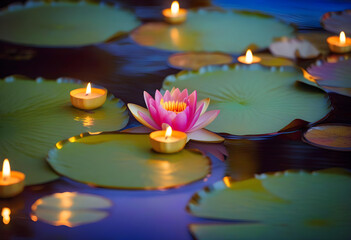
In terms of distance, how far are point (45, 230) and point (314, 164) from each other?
0.64 meters

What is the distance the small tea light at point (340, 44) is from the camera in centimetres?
208

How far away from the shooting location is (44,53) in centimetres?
210

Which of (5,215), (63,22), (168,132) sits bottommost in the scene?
(5,215)

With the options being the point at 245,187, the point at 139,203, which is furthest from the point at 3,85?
the point at 245,187

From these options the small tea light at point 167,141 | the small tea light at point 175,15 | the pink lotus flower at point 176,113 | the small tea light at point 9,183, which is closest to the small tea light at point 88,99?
the pink lotus flower at point 176,113

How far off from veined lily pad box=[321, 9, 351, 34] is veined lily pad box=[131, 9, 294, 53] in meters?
0.16

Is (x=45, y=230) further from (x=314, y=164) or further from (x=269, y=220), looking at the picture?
(x=314, y=164)

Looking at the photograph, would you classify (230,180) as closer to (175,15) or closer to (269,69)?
(269,69)

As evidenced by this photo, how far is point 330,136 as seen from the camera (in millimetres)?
1472

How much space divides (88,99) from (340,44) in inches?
39.6

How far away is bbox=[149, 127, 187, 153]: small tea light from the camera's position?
1346 millimetres

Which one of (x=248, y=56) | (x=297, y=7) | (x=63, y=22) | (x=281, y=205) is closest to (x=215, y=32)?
(x=248, y=56)

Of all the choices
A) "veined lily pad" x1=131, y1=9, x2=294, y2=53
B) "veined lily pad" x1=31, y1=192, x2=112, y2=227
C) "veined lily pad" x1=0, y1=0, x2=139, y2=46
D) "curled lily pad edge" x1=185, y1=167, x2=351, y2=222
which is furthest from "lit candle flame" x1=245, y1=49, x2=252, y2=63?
"veined lily pad" x1=31, y1=192, x2=112, y2=227

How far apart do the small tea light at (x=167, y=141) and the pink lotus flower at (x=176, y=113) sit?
3 cm
